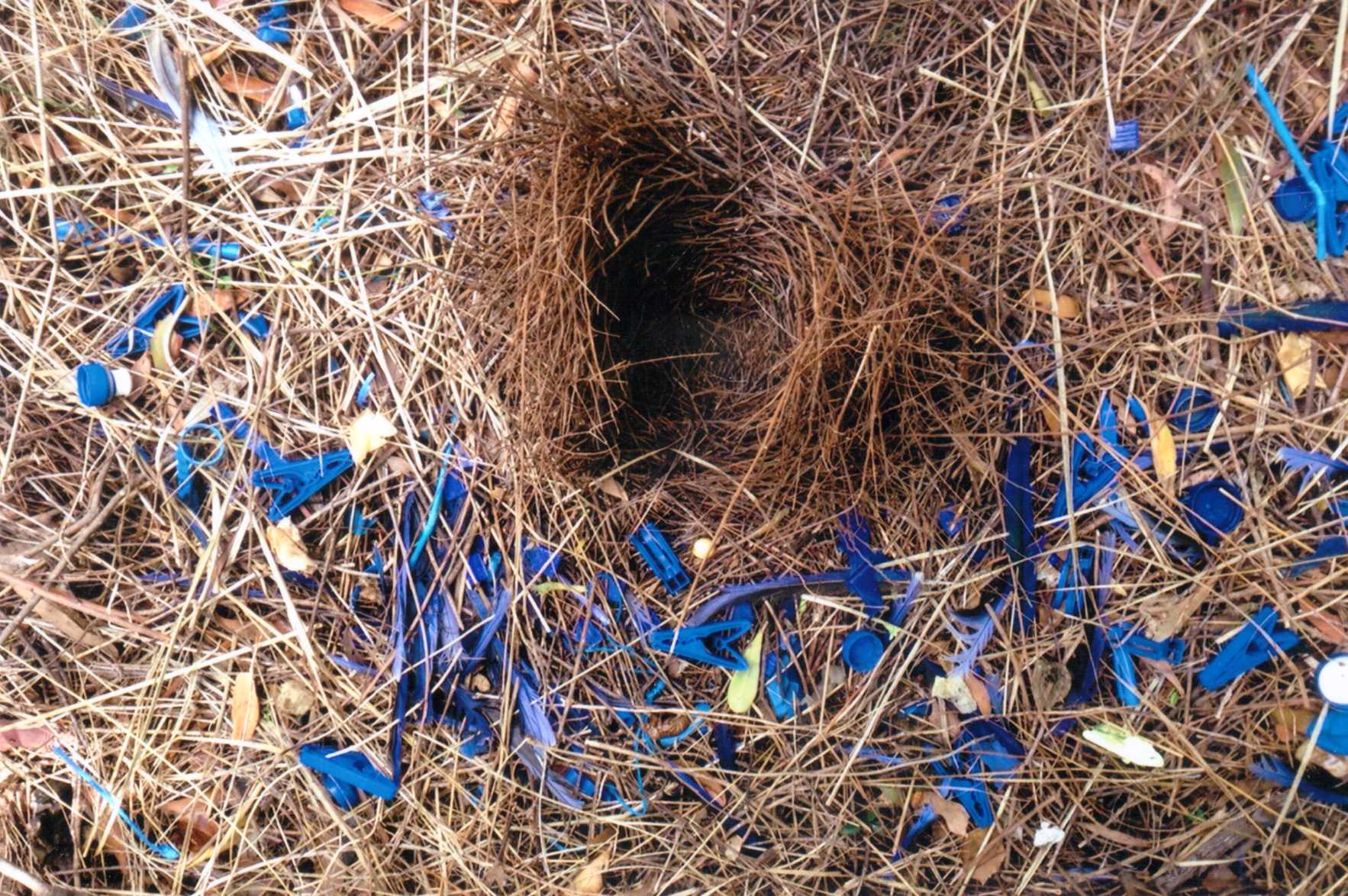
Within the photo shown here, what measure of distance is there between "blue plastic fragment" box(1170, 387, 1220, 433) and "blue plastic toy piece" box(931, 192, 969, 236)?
1.53 feet

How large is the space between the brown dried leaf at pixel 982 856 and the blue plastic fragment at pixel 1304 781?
0.45 meters

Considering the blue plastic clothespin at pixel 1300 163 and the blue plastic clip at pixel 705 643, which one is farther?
the blue plastic clip at pixel 705 643

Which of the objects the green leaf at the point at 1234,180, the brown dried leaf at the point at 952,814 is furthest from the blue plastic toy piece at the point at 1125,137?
the brown dried leaf at the point at 952,814

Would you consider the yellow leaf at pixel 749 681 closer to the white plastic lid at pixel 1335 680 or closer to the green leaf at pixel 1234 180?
the white plastic lid at pixel 1335 680

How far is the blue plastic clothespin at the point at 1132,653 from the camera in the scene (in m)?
1.33

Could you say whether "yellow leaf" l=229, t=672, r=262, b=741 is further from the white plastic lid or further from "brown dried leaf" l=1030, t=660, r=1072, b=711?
the white plastic lid

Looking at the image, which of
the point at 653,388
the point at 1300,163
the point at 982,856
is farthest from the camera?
the point at 653,388

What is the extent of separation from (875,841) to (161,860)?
134cm

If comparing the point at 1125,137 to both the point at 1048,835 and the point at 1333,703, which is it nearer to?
the point at 1333,703

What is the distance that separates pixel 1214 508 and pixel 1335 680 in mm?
332

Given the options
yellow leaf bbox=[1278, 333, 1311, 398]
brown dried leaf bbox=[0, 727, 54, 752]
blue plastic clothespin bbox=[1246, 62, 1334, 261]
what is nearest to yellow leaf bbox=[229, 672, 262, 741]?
brown dried leaf bbox=[0, 727, 54, 752]

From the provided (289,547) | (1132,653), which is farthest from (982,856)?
(289,547)

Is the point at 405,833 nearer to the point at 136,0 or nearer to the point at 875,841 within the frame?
the point at 875,841

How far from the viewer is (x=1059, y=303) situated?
1.32 meters
